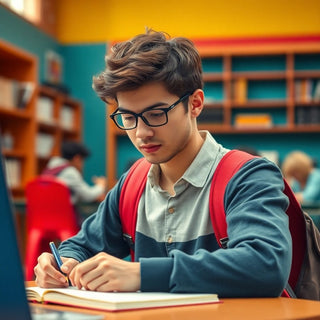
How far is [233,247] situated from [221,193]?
7.0 inches

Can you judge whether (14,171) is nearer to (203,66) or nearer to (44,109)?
(44,109)

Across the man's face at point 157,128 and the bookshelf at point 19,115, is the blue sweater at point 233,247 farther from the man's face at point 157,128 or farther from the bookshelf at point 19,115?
the bookshelf at point 19,115

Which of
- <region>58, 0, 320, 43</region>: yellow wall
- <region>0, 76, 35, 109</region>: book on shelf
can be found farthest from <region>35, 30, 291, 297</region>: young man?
<region>58, 0, 320, 43</region>: yellow wall

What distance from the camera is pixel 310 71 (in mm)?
7688

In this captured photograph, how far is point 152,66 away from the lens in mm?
1333

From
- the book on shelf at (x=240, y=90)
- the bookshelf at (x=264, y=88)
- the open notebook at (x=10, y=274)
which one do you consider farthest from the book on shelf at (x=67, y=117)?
the open notebook at (x=10, y=274)

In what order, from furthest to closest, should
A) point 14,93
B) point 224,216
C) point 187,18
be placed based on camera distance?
point 187,18
point 14,93
point 224,216

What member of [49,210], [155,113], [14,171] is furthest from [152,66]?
[14,171]

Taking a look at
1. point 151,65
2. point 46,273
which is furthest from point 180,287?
point 151,65

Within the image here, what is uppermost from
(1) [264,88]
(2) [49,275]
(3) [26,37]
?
(3) [26,37]

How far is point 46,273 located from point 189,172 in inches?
16.5

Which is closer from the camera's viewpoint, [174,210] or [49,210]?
[174,210]

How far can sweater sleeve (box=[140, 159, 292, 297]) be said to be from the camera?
3.38ft

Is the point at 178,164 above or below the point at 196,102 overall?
below
